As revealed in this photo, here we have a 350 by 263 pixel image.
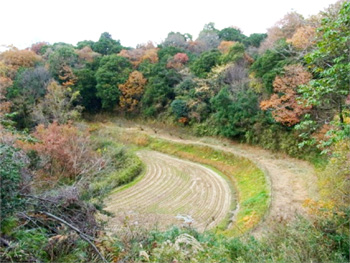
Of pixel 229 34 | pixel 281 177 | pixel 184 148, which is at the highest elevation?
pixel 229 34

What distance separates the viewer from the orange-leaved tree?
2548 centimetres

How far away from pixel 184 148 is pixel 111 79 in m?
11.6

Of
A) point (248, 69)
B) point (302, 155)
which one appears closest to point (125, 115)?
point (248, 69)

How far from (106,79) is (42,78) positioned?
230 inches

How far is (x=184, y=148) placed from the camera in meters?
19.5

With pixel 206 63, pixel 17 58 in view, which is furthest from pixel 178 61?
pixel 17 58

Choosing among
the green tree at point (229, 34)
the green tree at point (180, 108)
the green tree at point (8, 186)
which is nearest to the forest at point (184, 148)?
the green tree at point (8, 186)

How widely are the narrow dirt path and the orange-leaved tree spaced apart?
28.4 ft

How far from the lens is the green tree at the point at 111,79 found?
25.9 metres

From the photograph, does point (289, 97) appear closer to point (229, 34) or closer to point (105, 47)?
point (229, 34)

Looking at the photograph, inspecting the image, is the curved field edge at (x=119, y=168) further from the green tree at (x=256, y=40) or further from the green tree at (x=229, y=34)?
the green tree at (x=229, y=34)

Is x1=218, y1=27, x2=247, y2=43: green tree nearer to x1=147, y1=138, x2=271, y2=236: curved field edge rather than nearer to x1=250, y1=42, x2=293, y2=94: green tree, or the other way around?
x1=250, y1=42, x2=293, y2=94: green tree

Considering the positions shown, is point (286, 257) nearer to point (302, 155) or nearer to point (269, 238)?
point (269, 238)

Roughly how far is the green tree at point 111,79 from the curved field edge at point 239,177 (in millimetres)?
7245
